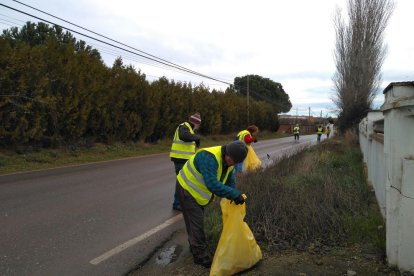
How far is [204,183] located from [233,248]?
2.48ft

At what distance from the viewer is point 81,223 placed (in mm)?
6008

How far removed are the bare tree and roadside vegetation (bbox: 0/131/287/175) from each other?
51.1 ft

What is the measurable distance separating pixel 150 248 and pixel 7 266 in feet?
5.31

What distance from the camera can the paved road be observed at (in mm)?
4469

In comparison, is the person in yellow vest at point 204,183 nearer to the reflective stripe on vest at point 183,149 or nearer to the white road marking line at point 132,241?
the white road marking line at point 132,241

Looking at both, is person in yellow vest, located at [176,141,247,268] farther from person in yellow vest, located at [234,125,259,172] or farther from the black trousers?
person in yellow vest, located at [234,125,259,172]

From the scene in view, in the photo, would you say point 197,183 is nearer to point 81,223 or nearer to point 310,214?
point 310,214

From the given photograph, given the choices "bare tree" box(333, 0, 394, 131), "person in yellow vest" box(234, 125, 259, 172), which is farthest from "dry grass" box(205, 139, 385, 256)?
"bare tree" box(333, 0, 394, 131)

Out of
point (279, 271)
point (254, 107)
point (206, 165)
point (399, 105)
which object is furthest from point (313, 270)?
point (254, 107)

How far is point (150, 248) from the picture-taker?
5039 millimetres

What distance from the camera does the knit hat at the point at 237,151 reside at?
13.0 feet

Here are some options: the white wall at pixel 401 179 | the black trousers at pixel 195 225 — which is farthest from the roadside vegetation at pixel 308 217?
the white wall at pixel 401 179

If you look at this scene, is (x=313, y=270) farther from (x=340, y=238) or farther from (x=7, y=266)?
(x=7, y=266)

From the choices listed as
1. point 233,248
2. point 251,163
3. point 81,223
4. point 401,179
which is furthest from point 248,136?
point 401,179
